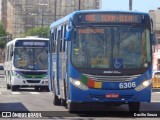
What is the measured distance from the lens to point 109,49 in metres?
16.0

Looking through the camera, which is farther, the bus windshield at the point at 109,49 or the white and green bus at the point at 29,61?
the white and green bus at the point at 29,61

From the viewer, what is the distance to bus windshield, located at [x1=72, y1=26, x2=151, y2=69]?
52.1ft

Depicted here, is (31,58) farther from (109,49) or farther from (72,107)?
(109,49)

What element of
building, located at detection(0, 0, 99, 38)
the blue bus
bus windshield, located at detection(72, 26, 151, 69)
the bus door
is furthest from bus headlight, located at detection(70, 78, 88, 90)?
building, located at detection(0, 0, 99, 38)

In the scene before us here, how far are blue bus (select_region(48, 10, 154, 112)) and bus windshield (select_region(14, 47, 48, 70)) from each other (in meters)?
16.4

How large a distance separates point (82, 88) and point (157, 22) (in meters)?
59.0

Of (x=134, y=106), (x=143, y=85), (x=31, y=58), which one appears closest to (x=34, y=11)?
(x=31, y=58)

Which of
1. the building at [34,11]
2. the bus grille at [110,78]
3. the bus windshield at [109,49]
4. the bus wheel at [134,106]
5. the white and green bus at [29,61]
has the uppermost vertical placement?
the bus windshield at [109,49]

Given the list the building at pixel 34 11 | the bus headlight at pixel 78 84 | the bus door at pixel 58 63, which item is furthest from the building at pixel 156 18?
the bus headlight at pixel 78 84

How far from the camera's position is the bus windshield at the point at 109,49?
52.1ft

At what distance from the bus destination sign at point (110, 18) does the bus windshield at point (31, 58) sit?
657 inches

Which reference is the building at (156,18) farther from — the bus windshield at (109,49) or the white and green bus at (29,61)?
the bus windshield at (109,49)

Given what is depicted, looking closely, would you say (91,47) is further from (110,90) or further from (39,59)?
(39,59)

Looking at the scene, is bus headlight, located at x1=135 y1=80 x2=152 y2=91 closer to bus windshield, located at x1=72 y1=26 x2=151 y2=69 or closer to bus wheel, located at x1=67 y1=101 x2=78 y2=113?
bus windshield, located at x1=72 y1=26 x2=151 y2=69
